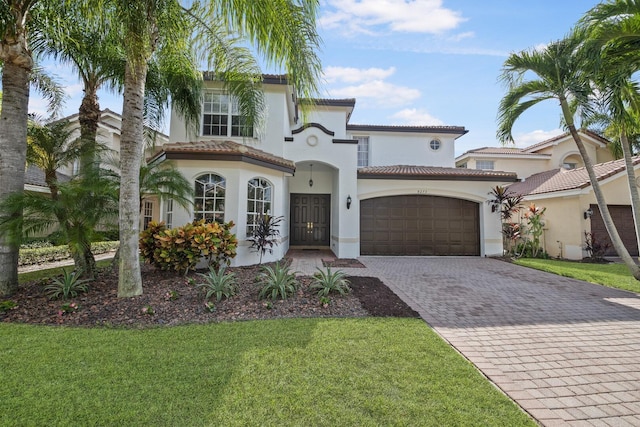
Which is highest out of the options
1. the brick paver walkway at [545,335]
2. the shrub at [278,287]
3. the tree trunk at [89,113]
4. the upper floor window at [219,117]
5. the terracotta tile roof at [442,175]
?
the upper floor window at [219,117]

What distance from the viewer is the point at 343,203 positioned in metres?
12.7

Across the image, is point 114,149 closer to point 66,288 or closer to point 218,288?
point 66,288

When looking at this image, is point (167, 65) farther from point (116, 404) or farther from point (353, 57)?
point (116, 404)

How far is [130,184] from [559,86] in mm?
12264

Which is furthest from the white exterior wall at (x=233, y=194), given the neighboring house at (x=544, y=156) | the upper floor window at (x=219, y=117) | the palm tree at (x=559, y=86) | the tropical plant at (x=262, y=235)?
the neighboring house at (x=544, y=156)

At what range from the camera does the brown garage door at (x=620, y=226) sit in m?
13.5

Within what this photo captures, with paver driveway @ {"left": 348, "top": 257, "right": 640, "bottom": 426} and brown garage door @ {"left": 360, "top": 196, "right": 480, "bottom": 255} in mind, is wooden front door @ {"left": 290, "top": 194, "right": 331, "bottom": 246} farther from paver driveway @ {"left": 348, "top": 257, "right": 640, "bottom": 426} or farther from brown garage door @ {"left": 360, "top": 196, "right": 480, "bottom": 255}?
paver driveway @ {"left": 348, "top": 257, "right": 640, "bottom": 426}

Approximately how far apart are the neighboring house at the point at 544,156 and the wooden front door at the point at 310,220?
13.7m

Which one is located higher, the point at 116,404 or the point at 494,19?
the point at 494,19

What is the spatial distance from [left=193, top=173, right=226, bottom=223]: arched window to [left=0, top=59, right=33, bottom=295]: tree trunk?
435 centimetres

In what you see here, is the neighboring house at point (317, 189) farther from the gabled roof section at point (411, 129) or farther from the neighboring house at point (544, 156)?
the neighboring house at point (544, 156)

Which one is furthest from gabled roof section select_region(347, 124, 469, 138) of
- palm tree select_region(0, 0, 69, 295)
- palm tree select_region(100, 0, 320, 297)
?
palm tree select_region(0, 0, 69, 295)

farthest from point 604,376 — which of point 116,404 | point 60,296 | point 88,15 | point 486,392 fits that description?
point 88,15

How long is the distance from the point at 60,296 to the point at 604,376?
9482mm
